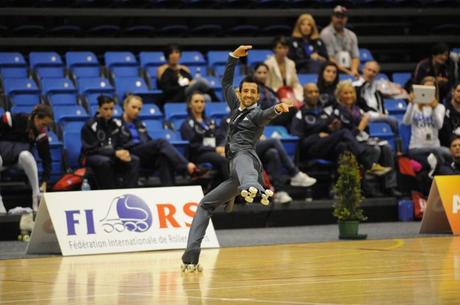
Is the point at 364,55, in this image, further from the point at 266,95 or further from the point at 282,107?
the point at 282,107

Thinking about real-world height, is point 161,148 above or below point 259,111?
below

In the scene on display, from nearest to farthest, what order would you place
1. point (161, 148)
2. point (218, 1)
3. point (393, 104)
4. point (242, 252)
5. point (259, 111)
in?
point (259, 111) < point (242, 252) < point (161, 148) < point (393, 104) < point (218, 1)

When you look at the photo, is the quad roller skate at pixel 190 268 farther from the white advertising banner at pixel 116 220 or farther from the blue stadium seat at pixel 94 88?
the blue stadium seat at pixel 94 88

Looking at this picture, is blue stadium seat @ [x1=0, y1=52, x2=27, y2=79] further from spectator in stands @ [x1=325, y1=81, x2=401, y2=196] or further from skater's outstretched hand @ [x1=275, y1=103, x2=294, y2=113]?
skater's outstretched hand @ [x1=275, y1=103, x2=294, y2=113]

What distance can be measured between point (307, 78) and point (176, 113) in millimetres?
2722

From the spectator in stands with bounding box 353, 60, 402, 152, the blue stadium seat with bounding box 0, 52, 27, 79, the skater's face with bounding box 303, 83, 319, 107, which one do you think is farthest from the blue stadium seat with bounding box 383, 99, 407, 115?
the blue stadium seat with bounding box 0, 52, 27, 79

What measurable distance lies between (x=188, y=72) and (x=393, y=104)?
360 centimetres

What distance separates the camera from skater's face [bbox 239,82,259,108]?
850cm

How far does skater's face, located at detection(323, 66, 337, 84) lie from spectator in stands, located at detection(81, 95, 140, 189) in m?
3.65

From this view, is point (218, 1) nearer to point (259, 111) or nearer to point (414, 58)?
point (414, 58)

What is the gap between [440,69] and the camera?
53.6ft

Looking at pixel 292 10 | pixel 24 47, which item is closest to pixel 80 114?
pixel 24 47

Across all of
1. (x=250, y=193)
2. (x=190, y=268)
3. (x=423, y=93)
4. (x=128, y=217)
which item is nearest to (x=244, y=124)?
(x=250, y=193)

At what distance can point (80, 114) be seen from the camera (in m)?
13.7
